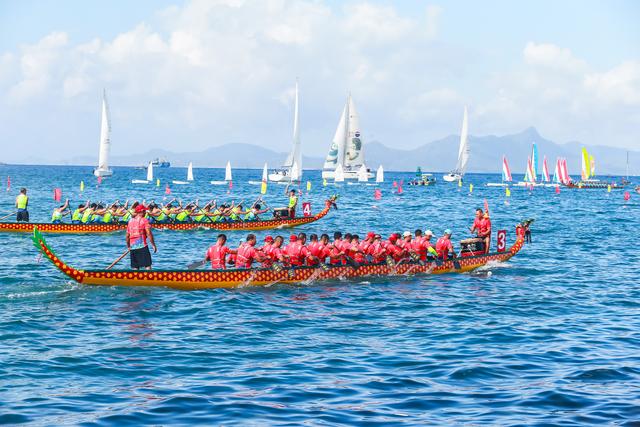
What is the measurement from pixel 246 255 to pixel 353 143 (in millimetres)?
101552

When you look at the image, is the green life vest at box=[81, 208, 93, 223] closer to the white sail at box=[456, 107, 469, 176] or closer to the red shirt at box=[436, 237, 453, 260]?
the red shirt at box=[436, 237, 453, 260]

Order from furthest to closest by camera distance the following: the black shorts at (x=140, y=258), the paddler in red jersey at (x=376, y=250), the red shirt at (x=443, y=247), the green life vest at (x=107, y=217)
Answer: the green life vest at (x=107, y=217) → the red shirt at (x=443, y=247) → the paddler in red jersey at (x=376, y=250) → the black shorts at (x=140, y=258)

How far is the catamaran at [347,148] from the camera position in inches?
4894

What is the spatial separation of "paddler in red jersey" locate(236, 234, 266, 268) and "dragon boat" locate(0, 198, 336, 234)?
18.4 m

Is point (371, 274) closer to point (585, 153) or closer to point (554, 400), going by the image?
point (554, 400)

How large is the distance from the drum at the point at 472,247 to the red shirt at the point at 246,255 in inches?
399

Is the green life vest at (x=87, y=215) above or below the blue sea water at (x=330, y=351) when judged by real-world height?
above

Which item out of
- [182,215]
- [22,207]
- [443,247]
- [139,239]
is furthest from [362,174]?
[139,239]

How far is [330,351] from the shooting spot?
18.8 m

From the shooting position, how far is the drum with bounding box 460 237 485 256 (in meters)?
33.4

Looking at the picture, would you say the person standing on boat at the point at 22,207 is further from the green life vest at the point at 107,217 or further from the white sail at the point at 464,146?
the white sail at the point at 464,146

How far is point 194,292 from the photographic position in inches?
1036

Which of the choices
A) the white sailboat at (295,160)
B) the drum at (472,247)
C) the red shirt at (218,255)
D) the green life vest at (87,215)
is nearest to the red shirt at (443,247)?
the drum at (472,247)

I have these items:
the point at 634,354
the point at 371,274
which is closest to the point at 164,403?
the point at 634,354
